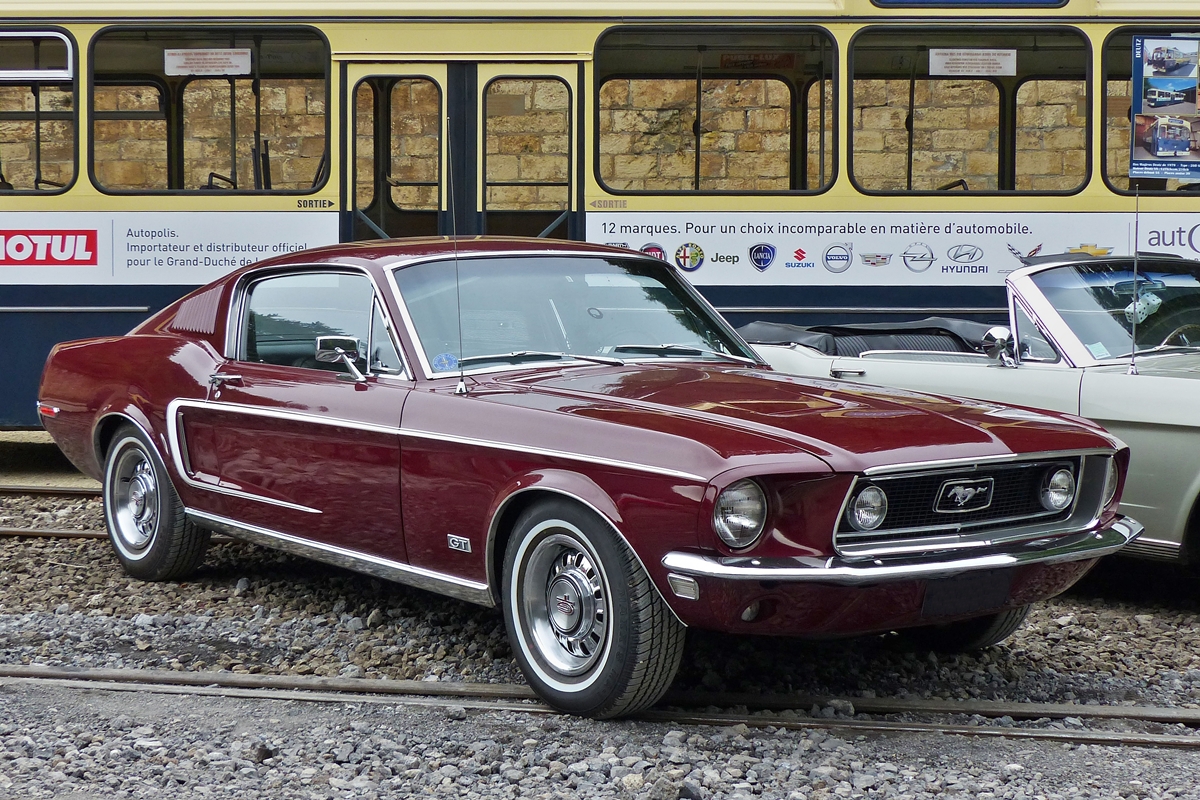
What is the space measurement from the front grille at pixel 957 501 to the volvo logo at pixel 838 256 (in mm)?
4412

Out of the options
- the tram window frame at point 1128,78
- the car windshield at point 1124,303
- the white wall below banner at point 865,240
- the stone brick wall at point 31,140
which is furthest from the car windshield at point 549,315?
the stone brick wall at point 31,140

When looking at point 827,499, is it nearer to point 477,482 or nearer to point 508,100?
point 477,482

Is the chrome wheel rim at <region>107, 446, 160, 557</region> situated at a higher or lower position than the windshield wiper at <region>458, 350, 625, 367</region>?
lower

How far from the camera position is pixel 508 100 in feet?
27.6

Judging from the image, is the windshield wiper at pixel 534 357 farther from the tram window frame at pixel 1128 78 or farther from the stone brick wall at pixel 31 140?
the stone brick wall at pixel 31 140

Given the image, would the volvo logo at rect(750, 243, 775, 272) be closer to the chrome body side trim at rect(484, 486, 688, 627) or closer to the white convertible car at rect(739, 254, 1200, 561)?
the white convertible car at rect(739, 254, 1200, 561)

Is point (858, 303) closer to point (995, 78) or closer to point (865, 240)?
point (865, 240)

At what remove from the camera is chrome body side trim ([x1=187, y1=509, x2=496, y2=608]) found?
4281mm

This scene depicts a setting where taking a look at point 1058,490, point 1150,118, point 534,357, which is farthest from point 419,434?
point 1150,118

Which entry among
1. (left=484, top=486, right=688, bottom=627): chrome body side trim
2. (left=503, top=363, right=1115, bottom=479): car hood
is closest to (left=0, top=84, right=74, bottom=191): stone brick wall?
(left=503, top=363, right=1115, bottom=479): car hood

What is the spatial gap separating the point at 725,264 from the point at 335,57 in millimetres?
2747

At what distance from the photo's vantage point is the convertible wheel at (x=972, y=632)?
4.66m

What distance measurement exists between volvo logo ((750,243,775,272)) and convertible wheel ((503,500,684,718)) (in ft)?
15.3

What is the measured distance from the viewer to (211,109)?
850cm
